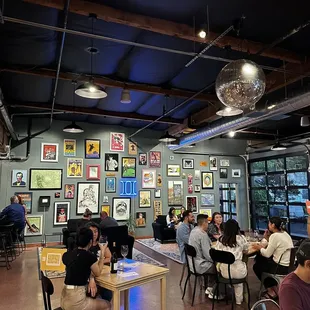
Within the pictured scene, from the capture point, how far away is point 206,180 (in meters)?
12.1

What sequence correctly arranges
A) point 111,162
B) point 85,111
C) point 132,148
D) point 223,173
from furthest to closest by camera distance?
point 223,173 < point 132,148 < point 111,162 < point 85,111

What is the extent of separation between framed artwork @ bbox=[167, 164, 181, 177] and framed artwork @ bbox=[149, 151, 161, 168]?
451 millimetres

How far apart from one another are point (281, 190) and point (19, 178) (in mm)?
9589

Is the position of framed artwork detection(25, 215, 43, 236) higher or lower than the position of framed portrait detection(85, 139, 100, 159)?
lower

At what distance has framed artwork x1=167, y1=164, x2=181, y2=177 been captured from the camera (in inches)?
451

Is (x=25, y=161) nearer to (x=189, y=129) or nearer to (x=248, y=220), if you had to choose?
(x=189, y=129)

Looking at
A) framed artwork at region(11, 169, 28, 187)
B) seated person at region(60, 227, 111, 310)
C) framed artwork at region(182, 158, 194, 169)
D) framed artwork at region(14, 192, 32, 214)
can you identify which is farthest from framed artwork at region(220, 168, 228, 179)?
seated person at region(60, 227, 111, 310)

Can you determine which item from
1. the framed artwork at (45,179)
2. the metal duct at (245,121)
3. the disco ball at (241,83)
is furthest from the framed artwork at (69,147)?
the disco ball at (241,83)

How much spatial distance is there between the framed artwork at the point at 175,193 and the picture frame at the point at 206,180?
104 cm

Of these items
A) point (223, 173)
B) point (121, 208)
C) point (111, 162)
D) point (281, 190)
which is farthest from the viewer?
point (223, 173)

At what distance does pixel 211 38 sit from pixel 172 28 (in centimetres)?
62

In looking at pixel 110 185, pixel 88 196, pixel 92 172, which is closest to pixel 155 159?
pixel 110 185

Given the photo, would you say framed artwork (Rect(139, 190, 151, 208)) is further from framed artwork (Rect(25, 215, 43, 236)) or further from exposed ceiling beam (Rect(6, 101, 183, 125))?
framed artwork (Rect(25, 215, 43, 236))

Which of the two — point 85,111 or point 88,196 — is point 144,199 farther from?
point 85,111
